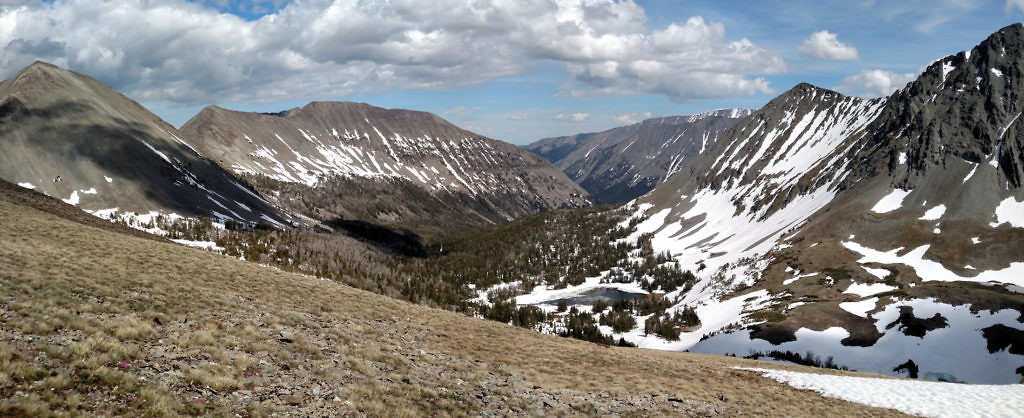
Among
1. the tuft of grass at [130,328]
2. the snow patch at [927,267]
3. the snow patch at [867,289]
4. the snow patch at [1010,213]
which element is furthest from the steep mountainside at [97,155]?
the snow patch at [1010,213]

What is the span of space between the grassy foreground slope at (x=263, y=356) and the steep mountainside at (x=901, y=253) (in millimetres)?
42211

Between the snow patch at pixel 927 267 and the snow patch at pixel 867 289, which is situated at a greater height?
the snow patch at pixel 927 267

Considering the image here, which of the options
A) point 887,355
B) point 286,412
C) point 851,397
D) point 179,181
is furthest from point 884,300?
point 179,181

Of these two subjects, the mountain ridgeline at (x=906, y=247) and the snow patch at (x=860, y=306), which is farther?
the snow patch at (x=860, y=306)

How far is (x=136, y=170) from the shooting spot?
12825 centimetres

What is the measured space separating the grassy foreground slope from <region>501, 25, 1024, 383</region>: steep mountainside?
42211 millimetres

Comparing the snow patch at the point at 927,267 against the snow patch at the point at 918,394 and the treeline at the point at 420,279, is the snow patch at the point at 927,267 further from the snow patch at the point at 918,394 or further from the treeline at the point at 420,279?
the snow patch at the point at 918,394

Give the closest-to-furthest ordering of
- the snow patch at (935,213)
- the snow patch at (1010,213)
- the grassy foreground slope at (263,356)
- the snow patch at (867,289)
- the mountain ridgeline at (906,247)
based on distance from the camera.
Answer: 1. the grassy foreground slope at (263,356)
2. the mountain ridgeline at (906,247)
3. the snow patch at (867,289)
4. the snow patch at (1010,213)
5. the snow patch at (935,213)

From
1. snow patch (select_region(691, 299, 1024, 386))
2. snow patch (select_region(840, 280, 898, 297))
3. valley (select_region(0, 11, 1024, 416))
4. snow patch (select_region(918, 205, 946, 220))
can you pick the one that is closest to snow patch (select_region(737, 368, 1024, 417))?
valley (select_region(0, 11, 1024, 416))

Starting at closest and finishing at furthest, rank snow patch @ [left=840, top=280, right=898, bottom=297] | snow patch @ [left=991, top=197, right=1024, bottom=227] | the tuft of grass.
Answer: the tuft of grass
snow patch @ [left=840, top=280, right=898, bottom=297]
snow patch @ [left=991, top=197, right=1024, bottom=227]

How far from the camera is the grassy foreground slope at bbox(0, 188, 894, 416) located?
14961 millimetres

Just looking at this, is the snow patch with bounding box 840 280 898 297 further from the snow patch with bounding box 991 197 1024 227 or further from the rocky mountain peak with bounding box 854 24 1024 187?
the rocky mountain peak with bounding box 854 24 1024 187

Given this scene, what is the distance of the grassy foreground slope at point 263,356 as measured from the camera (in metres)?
15.0

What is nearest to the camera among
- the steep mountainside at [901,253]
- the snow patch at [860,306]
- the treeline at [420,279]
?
the steep mountainside at [901,253]
